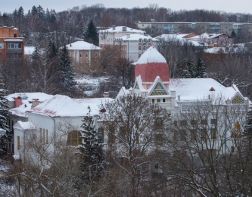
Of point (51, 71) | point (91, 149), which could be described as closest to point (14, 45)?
point (51, 71)

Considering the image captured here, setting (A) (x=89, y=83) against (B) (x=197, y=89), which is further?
(A) (x=89, y=83)

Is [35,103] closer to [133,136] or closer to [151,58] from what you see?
[151,58]

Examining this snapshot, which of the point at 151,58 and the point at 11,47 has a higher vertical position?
the point at 151,58

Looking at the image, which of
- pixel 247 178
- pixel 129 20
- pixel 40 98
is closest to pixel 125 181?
pixel 247 178

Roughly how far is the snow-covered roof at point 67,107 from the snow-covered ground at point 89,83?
19987 mm

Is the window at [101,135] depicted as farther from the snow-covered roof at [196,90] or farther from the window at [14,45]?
the window at [14,45]

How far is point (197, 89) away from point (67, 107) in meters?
→ 7.03

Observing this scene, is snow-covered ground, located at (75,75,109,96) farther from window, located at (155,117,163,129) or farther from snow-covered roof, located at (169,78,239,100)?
window, located at (155,117,163,129)

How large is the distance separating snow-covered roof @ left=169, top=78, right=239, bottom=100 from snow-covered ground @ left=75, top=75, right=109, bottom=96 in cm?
1804

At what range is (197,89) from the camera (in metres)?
36.0

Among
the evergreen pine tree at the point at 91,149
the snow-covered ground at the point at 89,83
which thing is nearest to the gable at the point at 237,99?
the evergreen pine tree at the point at 91,149

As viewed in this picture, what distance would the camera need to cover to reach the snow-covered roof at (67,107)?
32000 mm

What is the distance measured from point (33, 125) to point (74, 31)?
237 feet

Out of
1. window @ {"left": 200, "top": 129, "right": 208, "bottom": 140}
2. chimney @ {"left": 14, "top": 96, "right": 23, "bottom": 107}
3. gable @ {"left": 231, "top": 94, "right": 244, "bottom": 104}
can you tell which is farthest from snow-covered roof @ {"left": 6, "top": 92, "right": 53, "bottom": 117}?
window @ {"left": 200, "top": 129, "right": 208, "bottom": 140}
